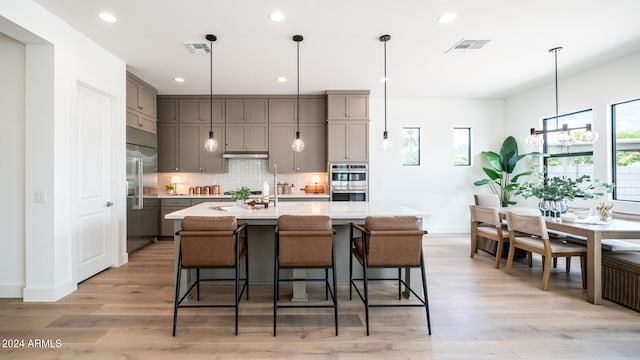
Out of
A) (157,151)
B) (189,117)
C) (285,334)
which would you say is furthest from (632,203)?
(157,151)

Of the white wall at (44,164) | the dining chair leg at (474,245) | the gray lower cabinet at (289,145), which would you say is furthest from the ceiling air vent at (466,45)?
the white wall at (44,164)

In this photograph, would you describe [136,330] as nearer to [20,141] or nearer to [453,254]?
[20,141]

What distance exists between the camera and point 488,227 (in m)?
4.53

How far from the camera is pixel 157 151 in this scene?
5836 mm

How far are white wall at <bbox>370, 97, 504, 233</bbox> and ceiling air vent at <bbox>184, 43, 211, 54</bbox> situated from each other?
380cm

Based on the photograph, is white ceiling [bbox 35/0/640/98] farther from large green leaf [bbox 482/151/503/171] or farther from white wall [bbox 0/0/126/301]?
large green leaf [bbox 482/151/503/171]

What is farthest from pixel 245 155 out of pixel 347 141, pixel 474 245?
pixel 474 245

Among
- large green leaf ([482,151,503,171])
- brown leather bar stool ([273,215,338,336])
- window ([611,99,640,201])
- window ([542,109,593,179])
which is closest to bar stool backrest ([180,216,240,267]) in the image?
brown leather bar stool ([273,215,338,336])

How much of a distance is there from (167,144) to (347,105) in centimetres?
364

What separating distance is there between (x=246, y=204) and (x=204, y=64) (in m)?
2.30

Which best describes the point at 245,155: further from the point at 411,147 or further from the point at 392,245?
the point at 392,245

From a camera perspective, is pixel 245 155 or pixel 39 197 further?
pixel 245 155

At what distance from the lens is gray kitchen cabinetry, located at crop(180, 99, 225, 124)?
19.4 feet

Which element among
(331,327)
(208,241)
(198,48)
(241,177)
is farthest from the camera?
(241,177)
